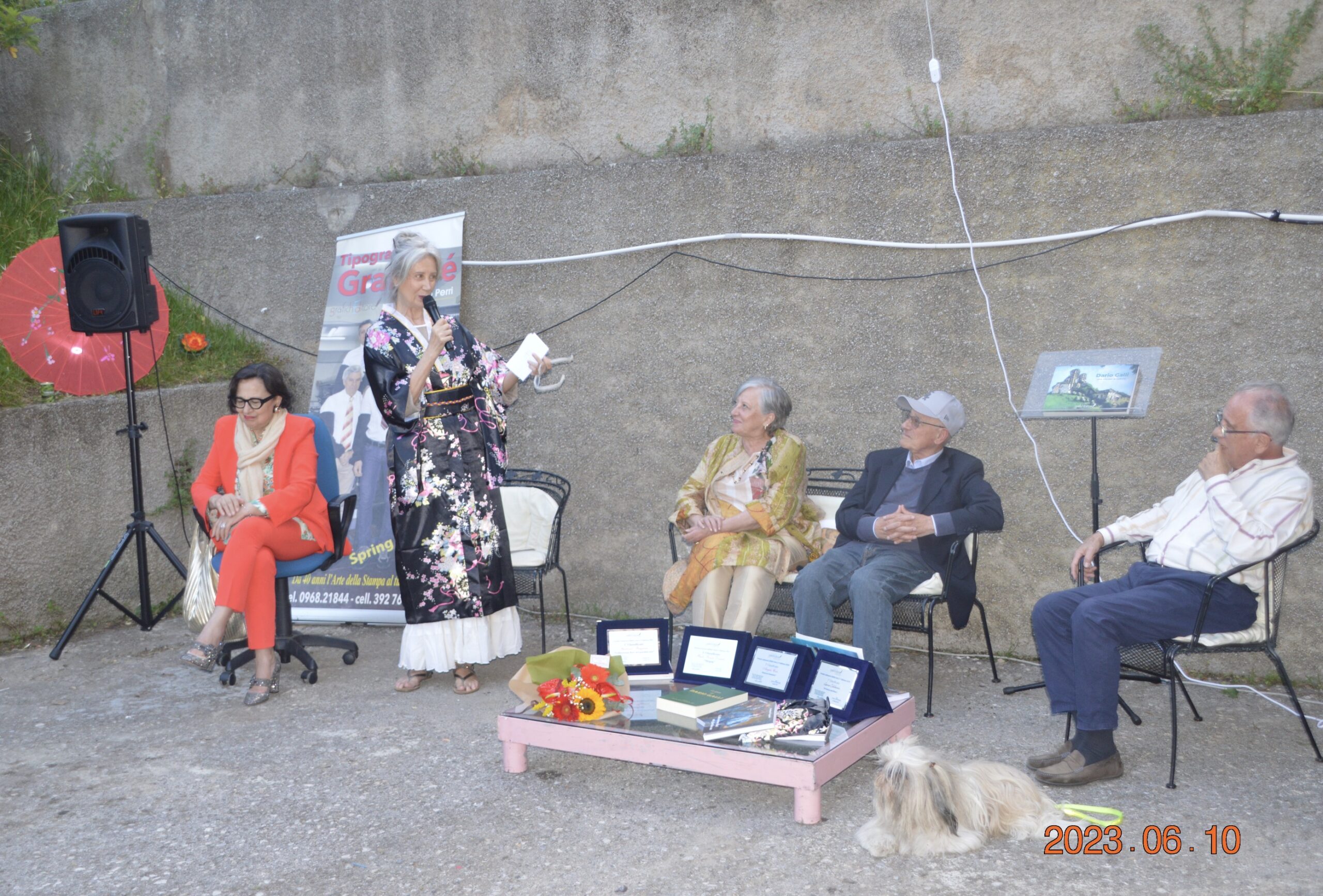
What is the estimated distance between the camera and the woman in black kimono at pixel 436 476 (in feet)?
14.1

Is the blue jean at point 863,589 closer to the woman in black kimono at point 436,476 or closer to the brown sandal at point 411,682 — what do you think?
the woman in black kimono at point 436,476

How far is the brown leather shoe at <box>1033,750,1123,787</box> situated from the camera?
3281mm

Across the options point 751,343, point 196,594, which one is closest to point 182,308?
point 196,594

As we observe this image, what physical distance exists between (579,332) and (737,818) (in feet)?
9.52

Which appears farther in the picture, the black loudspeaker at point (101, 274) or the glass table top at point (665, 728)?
the black loudspeaker at point (101, 274)

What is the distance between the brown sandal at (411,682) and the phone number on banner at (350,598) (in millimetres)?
971

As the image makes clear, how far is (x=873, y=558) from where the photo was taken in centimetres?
417

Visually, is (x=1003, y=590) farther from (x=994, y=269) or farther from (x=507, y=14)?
(x=507, y=14)

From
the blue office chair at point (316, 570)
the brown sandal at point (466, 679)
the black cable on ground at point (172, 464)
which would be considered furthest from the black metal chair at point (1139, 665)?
the black cable on ground at point (172, 464)

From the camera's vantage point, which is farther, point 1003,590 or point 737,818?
point 1003,590

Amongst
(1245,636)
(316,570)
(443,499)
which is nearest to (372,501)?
(316,570)

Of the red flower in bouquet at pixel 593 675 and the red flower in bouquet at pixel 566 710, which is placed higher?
the red flower in bouquet at pixel 593 675

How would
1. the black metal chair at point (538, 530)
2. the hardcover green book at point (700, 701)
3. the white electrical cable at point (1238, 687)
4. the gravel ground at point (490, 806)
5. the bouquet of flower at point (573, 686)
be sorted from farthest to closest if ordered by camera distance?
the black metal chair at point (538, 530) < the white electrical cable at point (1238, 687) < the bouquet of flower at point (573, 686) < the hardcover green book at point (700, 701) < the gravel ground at point (490, 806)

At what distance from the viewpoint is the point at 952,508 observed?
414cm
